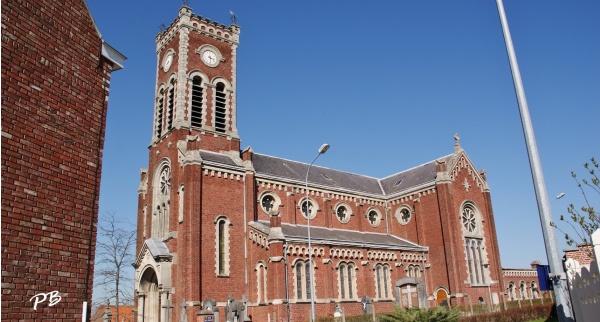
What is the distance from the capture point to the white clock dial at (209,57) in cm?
3734

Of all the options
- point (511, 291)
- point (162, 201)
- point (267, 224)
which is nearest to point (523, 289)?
point (511, 291)

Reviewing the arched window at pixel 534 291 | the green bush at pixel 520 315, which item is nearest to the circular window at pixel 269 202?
the green bush at pixel 520 315

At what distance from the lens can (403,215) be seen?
143 ft

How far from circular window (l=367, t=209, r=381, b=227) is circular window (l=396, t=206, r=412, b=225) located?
172 cm

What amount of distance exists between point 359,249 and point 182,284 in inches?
509

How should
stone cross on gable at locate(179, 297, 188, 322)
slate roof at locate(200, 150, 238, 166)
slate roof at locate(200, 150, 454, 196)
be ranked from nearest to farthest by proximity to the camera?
stone cross on gable at locate(179, 297, 188, 322) < slate roof at locate(200, 150, 238, 166) < slate roof at locate(200, 150, 454, 196)

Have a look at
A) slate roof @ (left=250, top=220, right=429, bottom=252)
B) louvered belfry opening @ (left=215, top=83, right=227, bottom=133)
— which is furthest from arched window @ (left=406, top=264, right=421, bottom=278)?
louvered belfry opening @ (left=215, top=83, right=227, bottom=133)

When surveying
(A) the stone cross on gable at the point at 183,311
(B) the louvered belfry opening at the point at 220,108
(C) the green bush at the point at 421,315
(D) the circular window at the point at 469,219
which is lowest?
(C) the green bush at the point at 421,315

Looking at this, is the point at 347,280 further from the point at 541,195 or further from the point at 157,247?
the point at 541,195

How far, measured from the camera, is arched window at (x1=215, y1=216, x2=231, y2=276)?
30812mm

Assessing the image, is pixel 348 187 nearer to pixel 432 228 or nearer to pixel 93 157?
pixel 432 228

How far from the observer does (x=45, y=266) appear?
7219mm

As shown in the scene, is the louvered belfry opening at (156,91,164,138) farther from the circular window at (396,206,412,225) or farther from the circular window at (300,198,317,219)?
the circular window at (396,206,412,225)

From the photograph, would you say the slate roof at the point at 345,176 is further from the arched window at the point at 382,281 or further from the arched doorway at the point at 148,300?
the arched doorway at the point at 148,300
